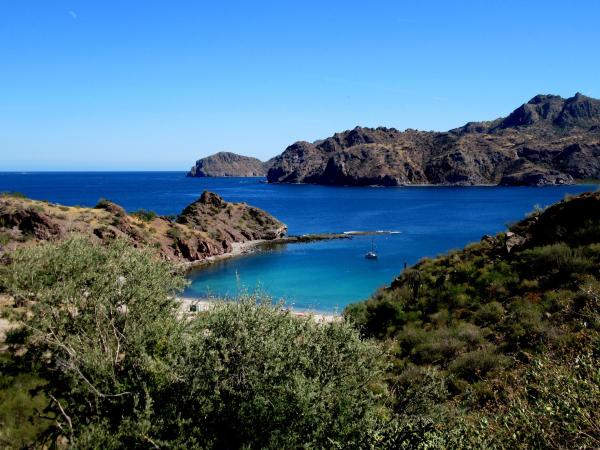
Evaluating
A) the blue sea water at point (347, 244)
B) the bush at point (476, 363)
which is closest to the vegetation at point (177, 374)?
the blue sea water at point (347, 244)

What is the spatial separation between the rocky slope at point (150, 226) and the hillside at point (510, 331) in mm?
28381

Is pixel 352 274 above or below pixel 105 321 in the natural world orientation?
below

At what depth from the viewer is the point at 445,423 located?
1200cm

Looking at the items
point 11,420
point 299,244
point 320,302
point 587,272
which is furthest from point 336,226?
point 11,420

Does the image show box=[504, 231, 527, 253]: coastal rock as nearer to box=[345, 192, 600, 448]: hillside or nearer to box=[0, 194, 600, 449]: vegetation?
box=[345, 192, 600, 448]: hillside

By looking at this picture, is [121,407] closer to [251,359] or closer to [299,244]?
[251,359]

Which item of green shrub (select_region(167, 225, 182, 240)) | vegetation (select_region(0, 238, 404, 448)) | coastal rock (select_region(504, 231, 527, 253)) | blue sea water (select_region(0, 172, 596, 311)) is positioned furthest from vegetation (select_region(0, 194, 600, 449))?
green shrub (select_region(167, 225, 182, 240))

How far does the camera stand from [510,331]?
20.1 m

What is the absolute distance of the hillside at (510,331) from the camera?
913cm

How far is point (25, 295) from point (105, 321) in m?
3.41

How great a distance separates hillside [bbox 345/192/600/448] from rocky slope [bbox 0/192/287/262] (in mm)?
28381

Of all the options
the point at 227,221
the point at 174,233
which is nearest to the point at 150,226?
the point at 174,233

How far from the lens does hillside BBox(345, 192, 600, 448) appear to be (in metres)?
9.13

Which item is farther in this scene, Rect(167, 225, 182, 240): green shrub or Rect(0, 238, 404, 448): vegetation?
Rect(167, 225, 182, 240): green shrub
